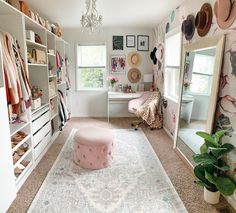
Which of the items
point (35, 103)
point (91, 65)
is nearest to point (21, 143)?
point (35, 103)

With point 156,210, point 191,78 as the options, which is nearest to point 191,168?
point 156,210

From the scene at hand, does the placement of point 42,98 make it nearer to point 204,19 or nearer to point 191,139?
point 191,139

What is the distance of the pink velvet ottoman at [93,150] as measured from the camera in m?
2.48

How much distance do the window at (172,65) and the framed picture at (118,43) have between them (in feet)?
4.51

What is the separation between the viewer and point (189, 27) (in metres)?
2.72

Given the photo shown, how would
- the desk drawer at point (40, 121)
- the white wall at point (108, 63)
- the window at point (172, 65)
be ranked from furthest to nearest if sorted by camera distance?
the white wall at point (108, 63), the window at point (172, 65), the desk drawer at point (40, 121)

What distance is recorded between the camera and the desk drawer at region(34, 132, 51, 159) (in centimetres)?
266

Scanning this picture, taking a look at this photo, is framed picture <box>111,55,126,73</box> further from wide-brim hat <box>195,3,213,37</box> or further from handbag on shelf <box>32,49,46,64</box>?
wide-brim hat <box>195,3,213,37</box>

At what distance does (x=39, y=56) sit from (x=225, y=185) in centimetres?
287

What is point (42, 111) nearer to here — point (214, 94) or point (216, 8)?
point (214, 94)

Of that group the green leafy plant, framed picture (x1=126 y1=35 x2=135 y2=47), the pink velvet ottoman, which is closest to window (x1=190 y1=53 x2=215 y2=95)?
the green leafy plant

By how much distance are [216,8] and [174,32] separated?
1.37 metres

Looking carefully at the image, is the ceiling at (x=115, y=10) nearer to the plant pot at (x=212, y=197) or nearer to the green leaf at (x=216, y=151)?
the green leaf at (x=216, y=151)

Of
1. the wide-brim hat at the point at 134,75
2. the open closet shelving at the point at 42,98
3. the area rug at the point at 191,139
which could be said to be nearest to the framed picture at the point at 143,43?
the wide-brim hat at the point at 134,75
